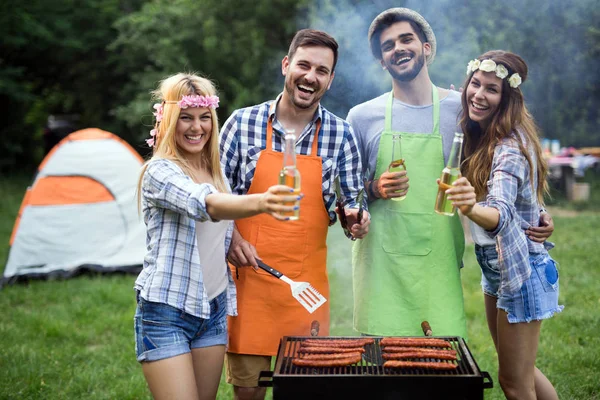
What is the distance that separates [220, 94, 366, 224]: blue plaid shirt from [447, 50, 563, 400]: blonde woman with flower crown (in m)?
0.62

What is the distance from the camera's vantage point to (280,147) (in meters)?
3.34

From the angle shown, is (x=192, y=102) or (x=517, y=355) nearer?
(x=192, y=102)

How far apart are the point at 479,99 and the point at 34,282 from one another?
612cm

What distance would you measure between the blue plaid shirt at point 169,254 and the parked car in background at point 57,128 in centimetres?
1713

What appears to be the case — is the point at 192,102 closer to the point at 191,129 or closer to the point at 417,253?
the point at 191,129

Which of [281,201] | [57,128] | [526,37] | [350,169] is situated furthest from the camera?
[57,128]

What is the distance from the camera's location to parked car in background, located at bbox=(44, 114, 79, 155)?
18.7m

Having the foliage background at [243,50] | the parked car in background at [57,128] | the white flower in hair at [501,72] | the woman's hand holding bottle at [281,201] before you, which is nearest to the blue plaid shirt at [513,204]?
the white flower in hair at [501,72]

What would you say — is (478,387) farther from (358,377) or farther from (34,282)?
(34,282)

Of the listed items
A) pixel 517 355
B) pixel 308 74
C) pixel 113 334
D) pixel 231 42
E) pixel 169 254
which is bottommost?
pixel 113 334

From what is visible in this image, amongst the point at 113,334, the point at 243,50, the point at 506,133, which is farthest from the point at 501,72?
the point at 243,50

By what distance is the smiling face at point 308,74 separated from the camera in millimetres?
3230

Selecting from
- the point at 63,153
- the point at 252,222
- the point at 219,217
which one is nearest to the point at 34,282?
the point at 63,153

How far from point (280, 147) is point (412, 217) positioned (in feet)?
2.70
